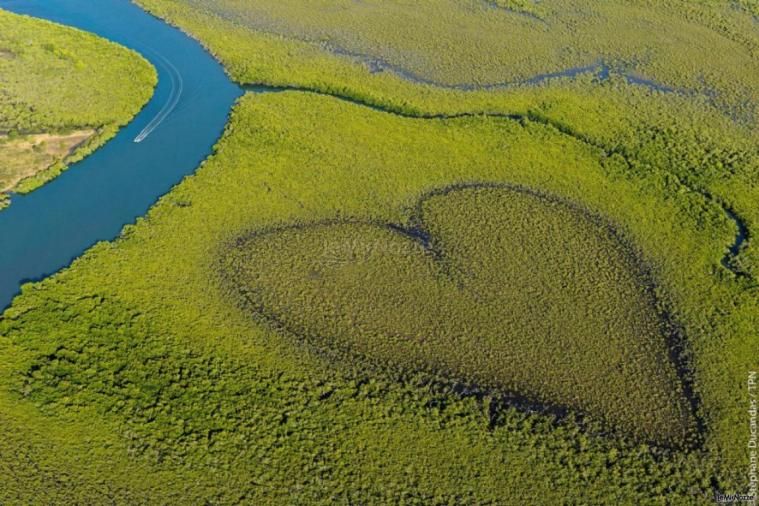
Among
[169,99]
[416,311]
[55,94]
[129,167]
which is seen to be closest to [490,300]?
[416,311]

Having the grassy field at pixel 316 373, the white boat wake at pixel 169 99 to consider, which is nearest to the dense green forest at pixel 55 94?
the white boat wake at pixel 169 99

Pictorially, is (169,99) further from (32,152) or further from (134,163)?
(32,152)

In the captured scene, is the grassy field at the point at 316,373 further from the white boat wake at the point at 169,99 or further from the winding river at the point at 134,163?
the white boat wake at the point at 169,99

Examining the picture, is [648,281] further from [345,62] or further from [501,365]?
[345,62]

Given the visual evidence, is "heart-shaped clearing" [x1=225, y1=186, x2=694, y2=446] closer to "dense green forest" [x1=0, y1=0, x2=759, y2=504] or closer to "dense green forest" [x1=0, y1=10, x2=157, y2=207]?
"dense green forest" [x1=0, y1=0, x2=759, y2=504]

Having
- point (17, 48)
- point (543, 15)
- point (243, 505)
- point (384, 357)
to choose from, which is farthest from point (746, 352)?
point (17, 48)

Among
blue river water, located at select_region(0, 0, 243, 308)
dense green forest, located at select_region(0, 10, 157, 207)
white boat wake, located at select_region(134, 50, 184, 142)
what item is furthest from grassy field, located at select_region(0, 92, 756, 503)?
dense green forest, located at select_region(0, 10, 157, 207)
